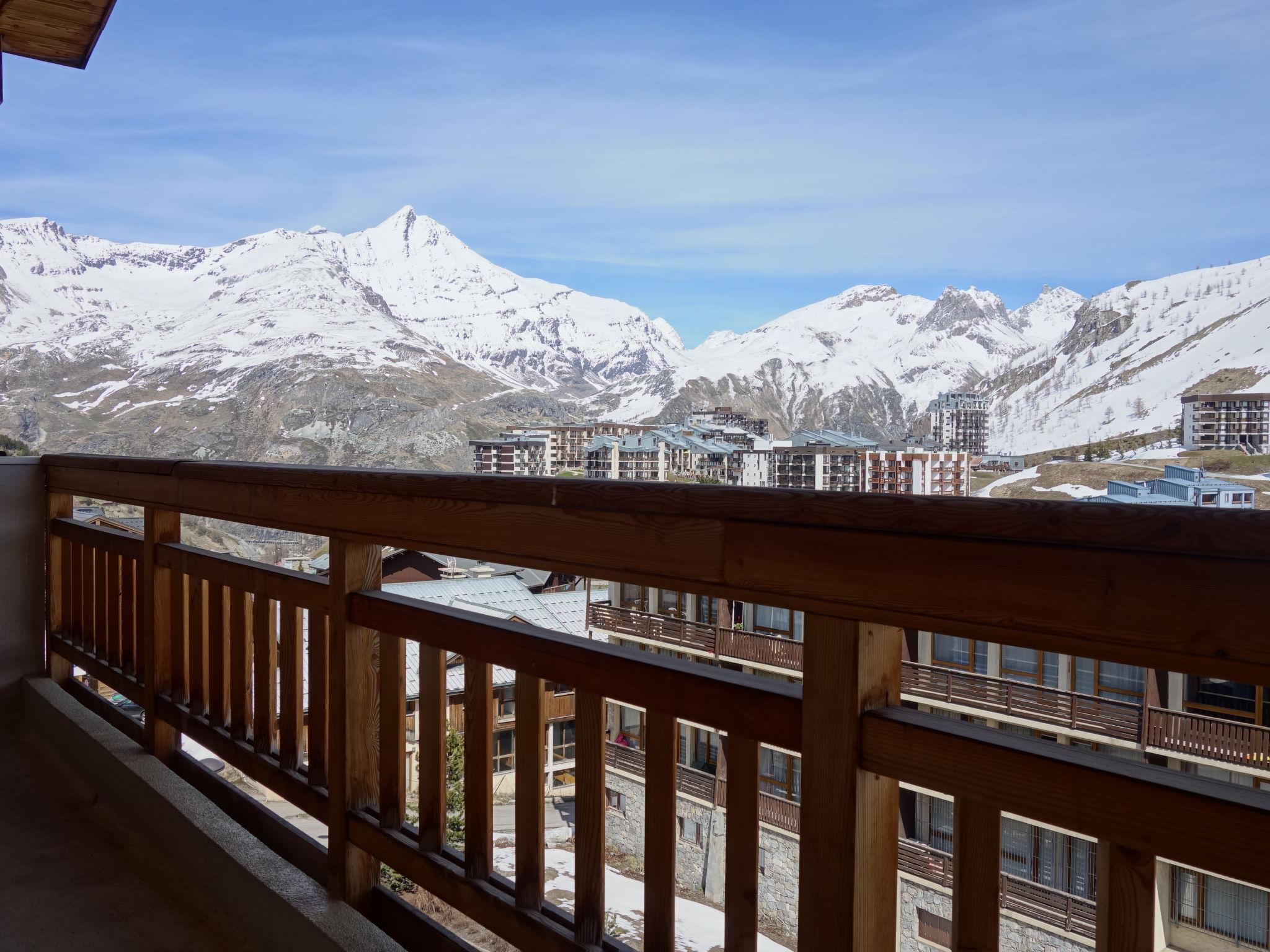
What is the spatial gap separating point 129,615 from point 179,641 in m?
0.38

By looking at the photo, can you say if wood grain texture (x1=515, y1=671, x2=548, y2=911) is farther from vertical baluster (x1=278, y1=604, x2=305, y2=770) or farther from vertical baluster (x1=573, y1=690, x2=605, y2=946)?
vertical baluster (x1=278, y1=604, x2=305, y2=770)

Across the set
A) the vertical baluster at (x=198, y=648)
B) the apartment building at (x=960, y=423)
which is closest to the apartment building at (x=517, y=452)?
the apartment building at (x=960, y=423)

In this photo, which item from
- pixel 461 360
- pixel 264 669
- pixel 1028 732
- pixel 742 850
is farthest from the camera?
pixel 461 360

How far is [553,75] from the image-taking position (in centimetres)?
4678

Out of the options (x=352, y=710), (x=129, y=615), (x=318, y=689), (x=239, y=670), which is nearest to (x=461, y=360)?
(x=129, y=615)

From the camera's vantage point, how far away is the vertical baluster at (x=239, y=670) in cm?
172

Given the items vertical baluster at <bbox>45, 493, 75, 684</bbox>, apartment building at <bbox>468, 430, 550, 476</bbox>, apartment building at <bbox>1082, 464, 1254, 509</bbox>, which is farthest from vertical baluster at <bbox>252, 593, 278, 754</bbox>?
apartment building at <bbox>468, 430, 550, 476</bbox>

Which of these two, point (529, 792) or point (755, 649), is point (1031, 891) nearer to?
point (529, 792)

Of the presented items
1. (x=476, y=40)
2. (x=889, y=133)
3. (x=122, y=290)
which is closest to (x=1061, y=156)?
(x=889, y=133)

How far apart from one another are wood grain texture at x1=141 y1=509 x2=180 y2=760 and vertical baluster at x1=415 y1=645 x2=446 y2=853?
1091mm

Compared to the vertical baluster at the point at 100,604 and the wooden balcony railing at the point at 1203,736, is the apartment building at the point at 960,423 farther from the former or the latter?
the vertical baluster at the point at 100,604

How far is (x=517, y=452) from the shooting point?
10523 mm

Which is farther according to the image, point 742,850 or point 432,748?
point 432,748

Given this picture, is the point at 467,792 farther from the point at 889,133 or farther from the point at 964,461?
the point at 889,133
